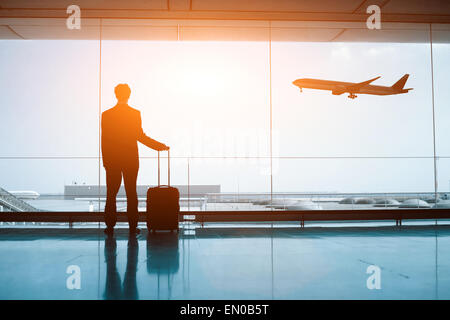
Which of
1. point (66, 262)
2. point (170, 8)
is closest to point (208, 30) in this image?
point (170, 8)

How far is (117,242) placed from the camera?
105 inches

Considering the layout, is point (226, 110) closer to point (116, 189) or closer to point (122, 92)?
point (122, 92)

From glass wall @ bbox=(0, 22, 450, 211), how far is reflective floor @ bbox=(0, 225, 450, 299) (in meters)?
1.36

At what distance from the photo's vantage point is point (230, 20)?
171 inches

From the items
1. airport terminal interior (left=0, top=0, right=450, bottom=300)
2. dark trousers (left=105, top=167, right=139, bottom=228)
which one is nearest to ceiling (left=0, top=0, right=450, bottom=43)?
airport terminal interior (left=0, top=0, right=450, bottom=300)

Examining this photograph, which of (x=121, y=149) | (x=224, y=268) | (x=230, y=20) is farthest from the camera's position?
(x=230, y=20)

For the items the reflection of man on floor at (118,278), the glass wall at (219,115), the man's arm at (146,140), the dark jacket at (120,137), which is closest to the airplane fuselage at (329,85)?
the glass wall at (219,115)


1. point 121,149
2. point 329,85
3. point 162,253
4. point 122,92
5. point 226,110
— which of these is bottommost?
point 162,253

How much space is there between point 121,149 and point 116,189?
0.37m

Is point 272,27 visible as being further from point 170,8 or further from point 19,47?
point 19,47

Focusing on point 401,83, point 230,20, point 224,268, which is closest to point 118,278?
point 224,268

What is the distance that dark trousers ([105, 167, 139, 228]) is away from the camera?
2.85 meters

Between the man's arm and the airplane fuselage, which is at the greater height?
the airplane fuselage

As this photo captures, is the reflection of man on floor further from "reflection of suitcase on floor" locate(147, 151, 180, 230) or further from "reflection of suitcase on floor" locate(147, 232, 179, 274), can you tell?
"reflection of suitcase on floor" locate(147, 151, 180, 230)
